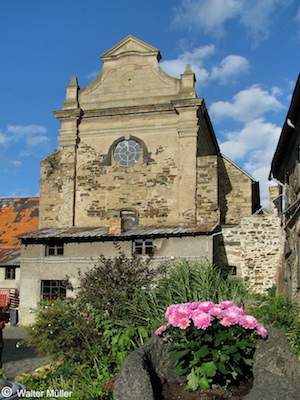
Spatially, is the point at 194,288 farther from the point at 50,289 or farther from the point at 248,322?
the point at 50,289

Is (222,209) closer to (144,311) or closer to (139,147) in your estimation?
(139,147)

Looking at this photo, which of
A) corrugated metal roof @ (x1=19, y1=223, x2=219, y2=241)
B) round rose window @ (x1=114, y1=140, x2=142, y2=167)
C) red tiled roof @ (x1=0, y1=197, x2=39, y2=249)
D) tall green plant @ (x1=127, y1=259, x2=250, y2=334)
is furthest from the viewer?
red tiled roof @ (x1=0, y1=197, x2=39, y2=249)

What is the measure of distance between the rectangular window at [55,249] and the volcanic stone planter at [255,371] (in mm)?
11529

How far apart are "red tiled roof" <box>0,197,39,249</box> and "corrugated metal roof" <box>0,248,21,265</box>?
55 centimetres

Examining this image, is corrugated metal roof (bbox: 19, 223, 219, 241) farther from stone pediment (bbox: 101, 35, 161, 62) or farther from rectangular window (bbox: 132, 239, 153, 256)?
stone pediment (bbox: 101, 35, 161, 62)

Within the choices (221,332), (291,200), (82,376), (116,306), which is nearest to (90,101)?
(291,200)

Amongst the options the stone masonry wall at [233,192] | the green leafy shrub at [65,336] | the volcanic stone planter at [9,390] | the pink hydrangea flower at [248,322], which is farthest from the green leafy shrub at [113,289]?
the stone masonry wall at [233,192]

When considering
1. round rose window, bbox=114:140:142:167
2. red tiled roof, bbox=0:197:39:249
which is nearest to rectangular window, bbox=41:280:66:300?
red tiled roof, bbox=0:197:39:249

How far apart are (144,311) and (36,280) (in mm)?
10212

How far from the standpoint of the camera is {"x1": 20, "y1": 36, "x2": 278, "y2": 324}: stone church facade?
15.8m

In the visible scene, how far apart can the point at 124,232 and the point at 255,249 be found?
6.44 meters

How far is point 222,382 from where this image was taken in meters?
4.56

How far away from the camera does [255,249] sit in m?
17.4

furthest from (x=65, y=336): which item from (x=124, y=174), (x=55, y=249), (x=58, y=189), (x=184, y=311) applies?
(x=58, y=189)
